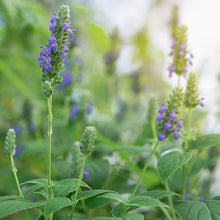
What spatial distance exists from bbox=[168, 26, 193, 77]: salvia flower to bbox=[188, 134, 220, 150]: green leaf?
0.84 ft

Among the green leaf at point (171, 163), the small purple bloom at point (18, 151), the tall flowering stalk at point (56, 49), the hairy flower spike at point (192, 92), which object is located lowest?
the small purple bloom at point (18, 151)

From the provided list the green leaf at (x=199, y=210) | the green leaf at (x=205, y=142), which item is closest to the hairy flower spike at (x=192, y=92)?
the green leaf at (x=205, y=142)

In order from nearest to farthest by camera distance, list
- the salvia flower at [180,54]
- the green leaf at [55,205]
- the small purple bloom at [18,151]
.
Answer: the green leaf at [55,205]
the salvia flower at [180,54]
the small purple bloom at [18,151]

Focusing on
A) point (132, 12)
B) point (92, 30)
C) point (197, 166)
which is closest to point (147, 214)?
point (197, 166)

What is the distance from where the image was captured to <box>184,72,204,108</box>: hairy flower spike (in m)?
0.86

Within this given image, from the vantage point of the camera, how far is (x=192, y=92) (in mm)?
877

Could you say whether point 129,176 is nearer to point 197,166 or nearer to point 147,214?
point 147,214

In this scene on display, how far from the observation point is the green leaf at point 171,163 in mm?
767

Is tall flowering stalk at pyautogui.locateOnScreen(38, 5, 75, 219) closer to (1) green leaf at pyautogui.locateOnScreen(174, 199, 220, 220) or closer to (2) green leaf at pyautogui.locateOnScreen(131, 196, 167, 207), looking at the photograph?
(2) green leaf at pyautogui.locateOnScreen(131, 196, 167, 207)

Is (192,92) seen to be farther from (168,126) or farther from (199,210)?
(199,210)

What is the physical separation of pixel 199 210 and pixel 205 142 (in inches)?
8.3

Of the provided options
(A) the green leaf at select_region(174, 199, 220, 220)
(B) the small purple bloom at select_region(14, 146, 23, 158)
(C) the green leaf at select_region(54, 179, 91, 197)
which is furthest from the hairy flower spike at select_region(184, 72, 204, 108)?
(B) the small purple bloom at select_region(14, 146, 23, 158)

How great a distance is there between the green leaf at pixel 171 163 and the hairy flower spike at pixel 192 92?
15cm

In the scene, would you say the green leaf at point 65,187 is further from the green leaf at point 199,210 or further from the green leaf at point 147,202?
the green leaf at point 199,210
